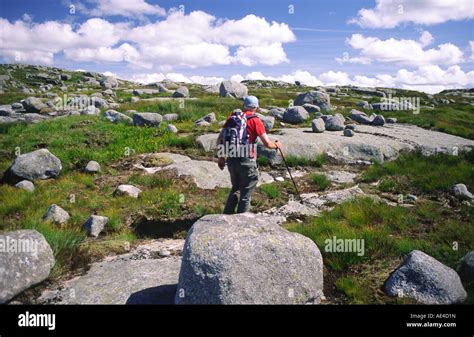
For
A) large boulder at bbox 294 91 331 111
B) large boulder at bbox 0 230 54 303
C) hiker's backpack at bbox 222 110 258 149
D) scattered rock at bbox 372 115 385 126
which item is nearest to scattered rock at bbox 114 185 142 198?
hiker's backpack at bbox 222 110 258 149

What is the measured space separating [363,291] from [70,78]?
399 feet

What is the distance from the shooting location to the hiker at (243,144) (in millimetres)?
8539

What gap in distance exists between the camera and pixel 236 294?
5168mm

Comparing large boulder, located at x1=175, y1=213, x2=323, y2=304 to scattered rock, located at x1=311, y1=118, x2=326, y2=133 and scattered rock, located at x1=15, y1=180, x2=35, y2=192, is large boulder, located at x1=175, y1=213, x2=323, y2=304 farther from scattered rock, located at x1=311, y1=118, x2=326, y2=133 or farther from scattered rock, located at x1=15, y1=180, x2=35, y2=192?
scattered rock, located at x1=311, y1=118, x2=326, y2=133

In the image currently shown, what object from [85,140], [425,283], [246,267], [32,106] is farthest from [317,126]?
[32,106]

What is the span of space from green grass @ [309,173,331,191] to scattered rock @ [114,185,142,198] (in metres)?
6.46

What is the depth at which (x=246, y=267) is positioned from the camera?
5.36 metres

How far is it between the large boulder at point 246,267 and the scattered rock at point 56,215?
529cm

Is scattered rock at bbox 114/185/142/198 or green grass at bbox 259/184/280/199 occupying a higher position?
scattered rock at bbox 114/185/142/198

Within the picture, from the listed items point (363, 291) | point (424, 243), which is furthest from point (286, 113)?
point (363, 291)

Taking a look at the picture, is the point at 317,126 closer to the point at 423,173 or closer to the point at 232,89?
the point at 423,173

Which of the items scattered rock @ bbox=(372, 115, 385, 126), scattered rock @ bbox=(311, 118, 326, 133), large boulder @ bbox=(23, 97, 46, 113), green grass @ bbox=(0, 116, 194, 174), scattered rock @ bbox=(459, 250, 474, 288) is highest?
large boulder @ bbox=(23, 97, 46, 113)

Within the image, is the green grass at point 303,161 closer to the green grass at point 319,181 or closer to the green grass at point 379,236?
the green grass at point 319,181

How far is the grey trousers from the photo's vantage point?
8.88 meters
